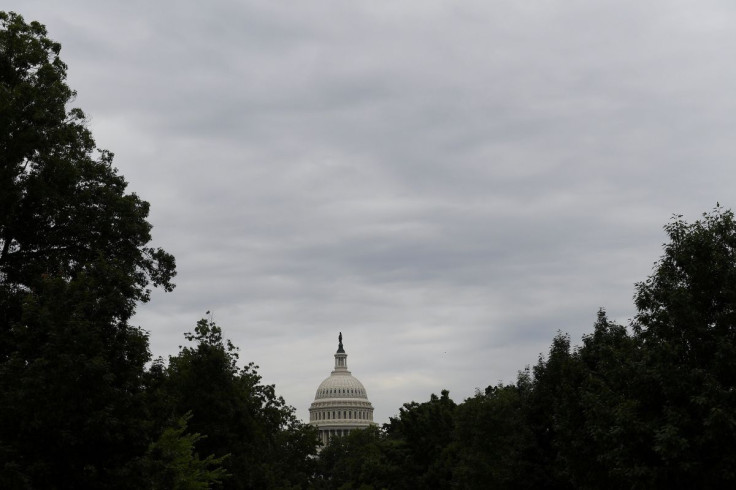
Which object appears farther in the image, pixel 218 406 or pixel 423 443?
pixel 423 443

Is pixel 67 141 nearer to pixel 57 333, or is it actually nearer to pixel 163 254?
pixel 163 254

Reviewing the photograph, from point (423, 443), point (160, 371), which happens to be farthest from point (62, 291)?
point (423, 443)

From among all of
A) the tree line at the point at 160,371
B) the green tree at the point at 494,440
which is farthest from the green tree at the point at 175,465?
the green tree at the point at 494,440

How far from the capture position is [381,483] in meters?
81.1

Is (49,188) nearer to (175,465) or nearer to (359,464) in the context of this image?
(175,465)

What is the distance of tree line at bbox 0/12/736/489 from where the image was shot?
24453 millimetres

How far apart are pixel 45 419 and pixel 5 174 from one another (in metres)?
11.2

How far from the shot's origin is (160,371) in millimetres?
30688

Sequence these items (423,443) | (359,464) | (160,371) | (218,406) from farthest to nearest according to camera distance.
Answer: (359,464) → (423,443) → (218,406) → (160,371)

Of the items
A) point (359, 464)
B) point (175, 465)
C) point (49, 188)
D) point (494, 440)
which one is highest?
point (49, 188)

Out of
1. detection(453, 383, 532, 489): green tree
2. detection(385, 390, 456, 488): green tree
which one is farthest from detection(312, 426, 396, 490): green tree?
detection(453, 383, 532, 489): green tree

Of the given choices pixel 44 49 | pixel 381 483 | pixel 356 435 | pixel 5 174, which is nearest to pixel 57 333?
pixel 5 174

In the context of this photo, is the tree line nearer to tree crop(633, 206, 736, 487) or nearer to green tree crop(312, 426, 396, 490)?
tree crop(633, 206, 736, 487)

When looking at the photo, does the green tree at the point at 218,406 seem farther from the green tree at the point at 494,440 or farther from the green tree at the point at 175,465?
the green tree at the point at 494,440
